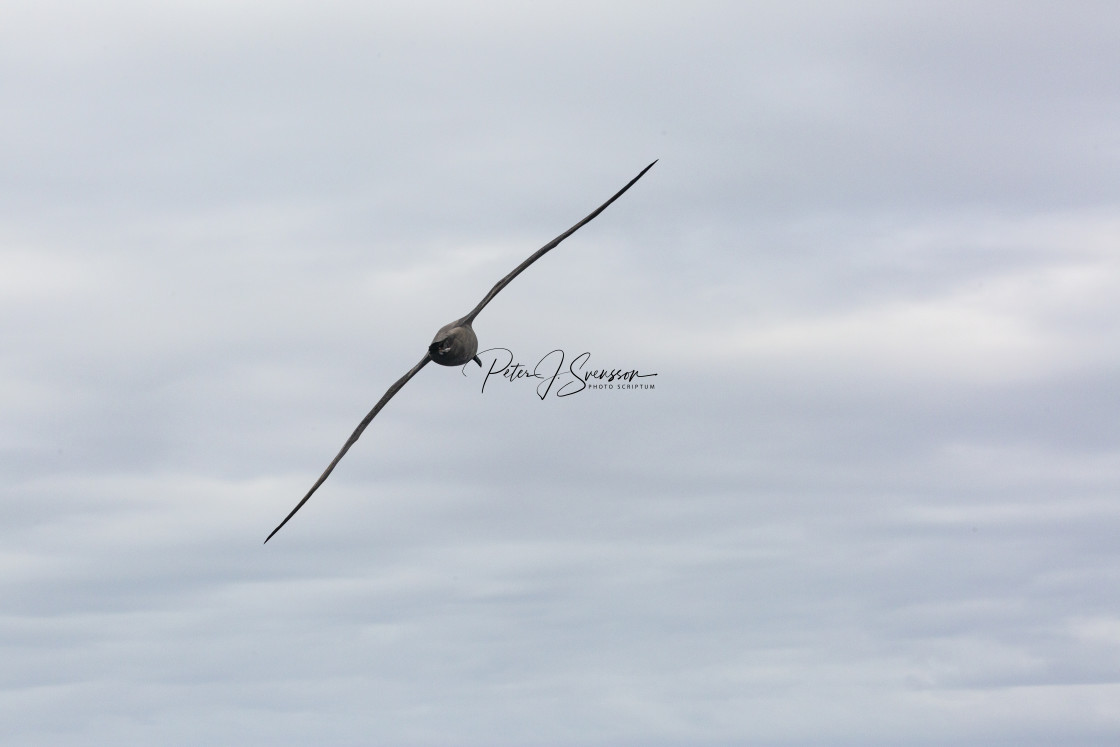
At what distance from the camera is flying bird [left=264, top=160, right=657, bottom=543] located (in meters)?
34.5

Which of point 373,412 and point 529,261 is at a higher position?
point 529,261

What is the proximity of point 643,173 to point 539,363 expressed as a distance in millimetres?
12133

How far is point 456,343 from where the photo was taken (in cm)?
3459

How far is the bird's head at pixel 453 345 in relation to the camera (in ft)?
113

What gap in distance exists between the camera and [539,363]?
4422cm

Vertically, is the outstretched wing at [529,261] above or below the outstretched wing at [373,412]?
above

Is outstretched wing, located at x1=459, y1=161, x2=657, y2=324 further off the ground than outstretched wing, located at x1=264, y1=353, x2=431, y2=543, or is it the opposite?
outstretched wing, located at x1=459, y1=161, x2=657, y2=324

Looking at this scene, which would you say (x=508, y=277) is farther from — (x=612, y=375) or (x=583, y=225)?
(x=612, y=375)

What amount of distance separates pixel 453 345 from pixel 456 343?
0.35 feet

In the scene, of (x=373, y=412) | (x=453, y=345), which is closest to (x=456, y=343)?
(x=453, y=345)

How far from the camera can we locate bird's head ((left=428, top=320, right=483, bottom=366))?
113ft

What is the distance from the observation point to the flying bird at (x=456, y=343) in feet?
113

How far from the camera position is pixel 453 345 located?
34562mm

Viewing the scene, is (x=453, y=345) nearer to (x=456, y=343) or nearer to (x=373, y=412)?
(x=456, y=343)
